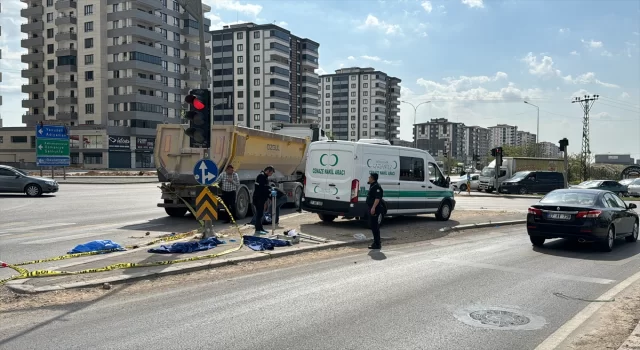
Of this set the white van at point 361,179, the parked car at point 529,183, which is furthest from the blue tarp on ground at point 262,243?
the parked car at point 529,183

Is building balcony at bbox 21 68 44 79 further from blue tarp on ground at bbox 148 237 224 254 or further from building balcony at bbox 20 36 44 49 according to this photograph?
blue tarp on ground at bbox 148 237 224 254

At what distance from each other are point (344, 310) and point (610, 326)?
303cm

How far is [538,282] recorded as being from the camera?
806cm

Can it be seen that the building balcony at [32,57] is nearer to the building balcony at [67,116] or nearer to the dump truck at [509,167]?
the building balcony at [67,116]

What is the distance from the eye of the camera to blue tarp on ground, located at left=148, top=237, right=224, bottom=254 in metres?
9.63

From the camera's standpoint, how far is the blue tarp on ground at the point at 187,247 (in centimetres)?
963

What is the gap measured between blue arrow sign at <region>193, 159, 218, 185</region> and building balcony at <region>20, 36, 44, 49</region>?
A: 88144mm

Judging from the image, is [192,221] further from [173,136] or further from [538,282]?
[538,282]

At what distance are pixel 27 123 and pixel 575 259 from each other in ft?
307

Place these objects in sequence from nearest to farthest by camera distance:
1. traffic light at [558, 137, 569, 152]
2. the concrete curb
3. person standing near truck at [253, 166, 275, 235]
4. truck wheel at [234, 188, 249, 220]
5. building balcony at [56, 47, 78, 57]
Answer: the concrete curb
person standing near truck at [253, 166, 275, 235]
truck wheel at [234, 188, 249, 220]
traffic light at [558, 137, 569, 152]
building balcony at [56, 47, 78, 57]

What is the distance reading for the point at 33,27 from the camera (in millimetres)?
84125

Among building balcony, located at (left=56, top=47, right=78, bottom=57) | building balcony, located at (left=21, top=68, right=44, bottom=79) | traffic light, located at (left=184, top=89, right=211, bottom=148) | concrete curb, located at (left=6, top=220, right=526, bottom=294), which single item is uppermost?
building balcony, located at (left=56, top=47, right=78, bottom=57)

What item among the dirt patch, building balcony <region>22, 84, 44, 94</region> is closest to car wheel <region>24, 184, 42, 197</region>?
the dirt patch

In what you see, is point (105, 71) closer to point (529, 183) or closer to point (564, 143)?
point (529, 183)
